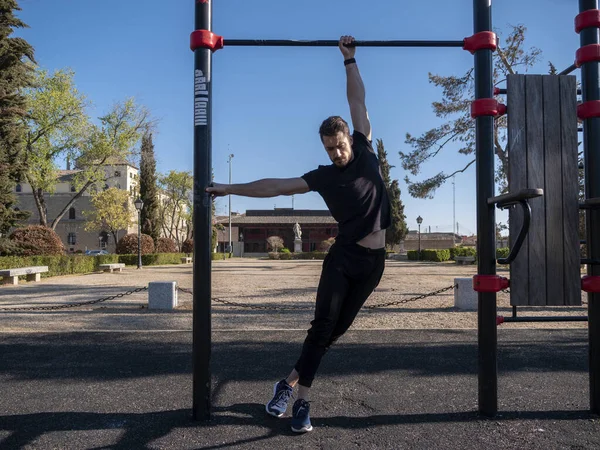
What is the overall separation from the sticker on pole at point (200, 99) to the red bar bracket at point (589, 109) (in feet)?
8.20

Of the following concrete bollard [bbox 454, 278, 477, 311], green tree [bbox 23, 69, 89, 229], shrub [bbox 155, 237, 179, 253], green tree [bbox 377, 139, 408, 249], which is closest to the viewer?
concrete bollard [bbox 454, 278, 477, 311]

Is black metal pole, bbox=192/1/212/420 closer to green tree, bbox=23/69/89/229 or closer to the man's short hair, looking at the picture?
the man's short hair

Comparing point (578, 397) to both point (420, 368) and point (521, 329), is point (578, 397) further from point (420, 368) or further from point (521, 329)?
point (521, 329)

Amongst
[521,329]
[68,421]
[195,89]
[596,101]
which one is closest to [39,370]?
[68,421]

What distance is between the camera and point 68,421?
281 centimetres

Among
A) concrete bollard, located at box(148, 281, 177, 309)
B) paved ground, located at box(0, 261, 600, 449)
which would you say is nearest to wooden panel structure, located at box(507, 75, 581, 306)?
paved ground, located at box(0, 261, 600, 449)

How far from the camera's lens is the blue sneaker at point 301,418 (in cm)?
263

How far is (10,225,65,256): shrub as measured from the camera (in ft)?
67.6

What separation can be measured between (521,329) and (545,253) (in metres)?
3.33

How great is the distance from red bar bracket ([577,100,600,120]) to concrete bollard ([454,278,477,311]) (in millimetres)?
5590

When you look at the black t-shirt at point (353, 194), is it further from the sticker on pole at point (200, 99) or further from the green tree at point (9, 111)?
the green tree at point (9, 111)

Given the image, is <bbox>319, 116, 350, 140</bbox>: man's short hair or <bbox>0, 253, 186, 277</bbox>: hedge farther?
<bbox>0, 253, 186, 277</bbox>: hedge

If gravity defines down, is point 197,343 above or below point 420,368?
above

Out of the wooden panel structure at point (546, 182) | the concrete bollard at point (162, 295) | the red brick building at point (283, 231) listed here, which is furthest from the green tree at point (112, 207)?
the wooden panel structure at point (546, 182)
